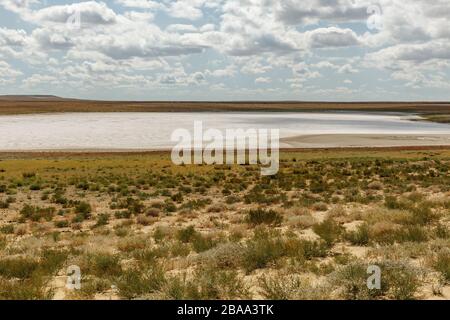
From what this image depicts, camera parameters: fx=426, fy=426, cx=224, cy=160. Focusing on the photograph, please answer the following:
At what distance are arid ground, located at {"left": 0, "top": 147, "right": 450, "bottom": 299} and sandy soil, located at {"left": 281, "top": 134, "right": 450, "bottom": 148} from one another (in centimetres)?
3987

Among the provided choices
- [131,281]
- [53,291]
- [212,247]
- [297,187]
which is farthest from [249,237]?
[297,187]

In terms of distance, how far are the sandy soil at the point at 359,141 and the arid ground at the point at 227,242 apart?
131 feet

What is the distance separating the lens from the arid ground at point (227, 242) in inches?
262

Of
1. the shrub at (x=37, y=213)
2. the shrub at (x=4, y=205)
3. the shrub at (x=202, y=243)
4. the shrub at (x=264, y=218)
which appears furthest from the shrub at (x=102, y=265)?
the shrub at (x=4, y=205)

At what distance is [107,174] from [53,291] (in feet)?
81.6

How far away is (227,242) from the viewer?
9.80m

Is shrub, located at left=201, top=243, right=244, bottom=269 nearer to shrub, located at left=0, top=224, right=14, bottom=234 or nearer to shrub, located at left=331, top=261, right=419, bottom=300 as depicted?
shrub, located at left=331, top=261, right=419, bottom=300

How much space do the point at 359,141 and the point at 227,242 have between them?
204 ft

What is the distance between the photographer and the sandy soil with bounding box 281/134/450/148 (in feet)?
206

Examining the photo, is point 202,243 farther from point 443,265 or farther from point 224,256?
point 443,265

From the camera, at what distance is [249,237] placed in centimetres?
1103

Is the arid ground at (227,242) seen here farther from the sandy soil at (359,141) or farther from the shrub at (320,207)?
→ the sandy soil at (359,141)
